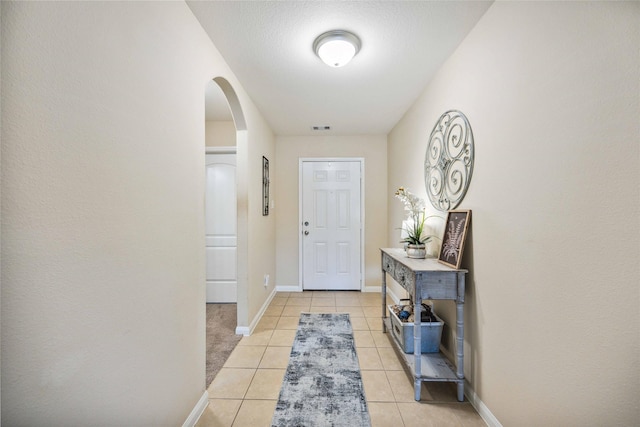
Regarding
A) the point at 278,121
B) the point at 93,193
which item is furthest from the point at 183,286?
the point at 278,121

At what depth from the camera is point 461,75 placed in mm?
1767

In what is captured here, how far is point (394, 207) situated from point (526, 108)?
95.0 inches

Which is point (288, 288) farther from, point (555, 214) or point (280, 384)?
point (555, 214)

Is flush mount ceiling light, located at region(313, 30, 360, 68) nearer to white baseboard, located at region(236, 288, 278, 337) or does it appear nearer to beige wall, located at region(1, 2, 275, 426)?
beige wall, located at region(1, 2, 275, 426)

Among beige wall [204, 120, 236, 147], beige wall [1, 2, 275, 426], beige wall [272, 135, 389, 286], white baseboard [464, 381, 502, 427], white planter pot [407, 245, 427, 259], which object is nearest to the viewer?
beige wall [1, 2, 275, 426]

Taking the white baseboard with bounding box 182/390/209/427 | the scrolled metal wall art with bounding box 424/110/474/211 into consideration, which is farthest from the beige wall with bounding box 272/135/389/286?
the white baseboard with bounding box 182/390/209/427

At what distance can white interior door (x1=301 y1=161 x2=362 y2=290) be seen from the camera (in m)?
3.95

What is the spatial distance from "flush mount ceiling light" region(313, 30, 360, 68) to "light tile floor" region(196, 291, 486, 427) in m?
2.25

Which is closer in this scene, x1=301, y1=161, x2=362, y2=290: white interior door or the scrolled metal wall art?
the scrolled metal wall art

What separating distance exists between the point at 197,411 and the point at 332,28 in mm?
2434

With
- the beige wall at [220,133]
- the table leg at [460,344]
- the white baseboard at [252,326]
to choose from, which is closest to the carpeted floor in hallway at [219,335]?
the white baseboard at [252,326]

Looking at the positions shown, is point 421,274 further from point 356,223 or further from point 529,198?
point 356,223

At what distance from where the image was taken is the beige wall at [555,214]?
0.82 m

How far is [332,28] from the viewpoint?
1.62 m
